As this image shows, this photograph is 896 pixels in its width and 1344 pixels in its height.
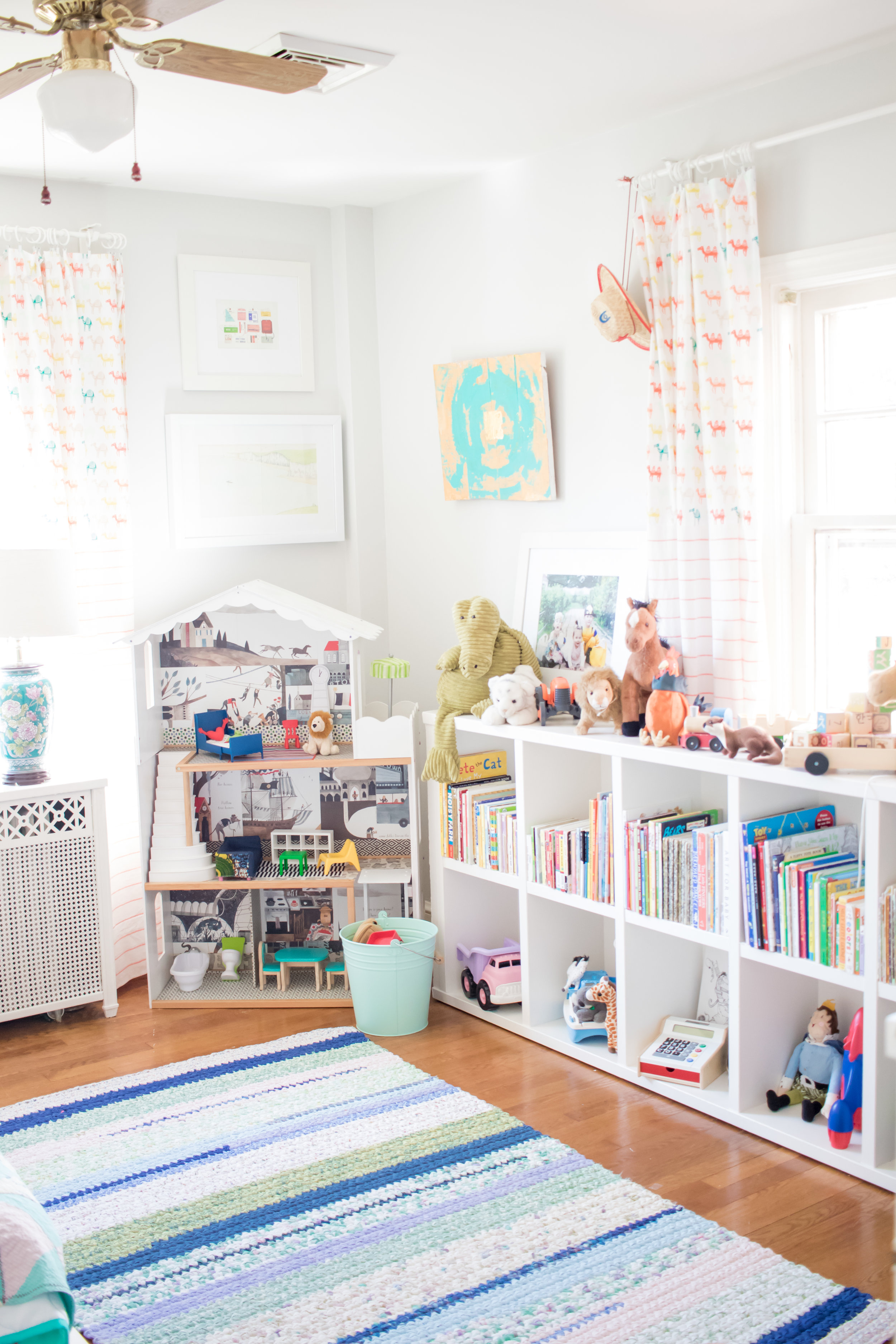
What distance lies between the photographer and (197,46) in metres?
1.79

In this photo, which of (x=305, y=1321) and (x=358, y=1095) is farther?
(x=358, y=1095)

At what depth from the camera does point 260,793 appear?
3.66 metres

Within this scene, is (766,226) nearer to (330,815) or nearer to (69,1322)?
(330,815)

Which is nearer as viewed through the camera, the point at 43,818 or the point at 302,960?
the point at 43,818

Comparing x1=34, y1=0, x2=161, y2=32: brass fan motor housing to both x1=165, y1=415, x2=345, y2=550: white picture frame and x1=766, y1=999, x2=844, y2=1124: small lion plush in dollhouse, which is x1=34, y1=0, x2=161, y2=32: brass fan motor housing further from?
x1=766, y1=999, x2=844, y2=1124: small lion plush in dollhouse

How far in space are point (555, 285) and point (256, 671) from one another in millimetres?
1433

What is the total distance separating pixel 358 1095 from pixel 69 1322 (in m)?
1.30

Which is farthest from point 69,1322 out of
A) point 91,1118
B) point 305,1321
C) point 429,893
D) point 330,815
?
point 429,893

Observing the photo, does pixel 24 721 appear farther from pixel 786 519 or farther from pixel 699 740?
pixel 786 519

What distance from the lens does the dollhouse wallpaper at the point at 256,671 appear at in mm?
3576

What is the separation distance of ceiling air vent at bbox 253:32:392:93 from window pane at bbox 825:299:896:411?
1.19m

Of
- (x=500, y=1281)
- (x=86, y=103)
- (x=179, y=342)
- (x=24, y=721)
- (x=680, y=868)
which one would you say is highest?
(x=179, y=342)

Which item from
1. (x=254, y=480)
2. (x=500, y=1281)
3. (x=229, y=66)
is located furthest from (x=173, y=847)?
(x=229, y=66)

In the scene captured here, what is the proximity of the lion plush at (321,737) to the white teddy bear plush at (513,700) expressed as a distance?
22.8 inches
